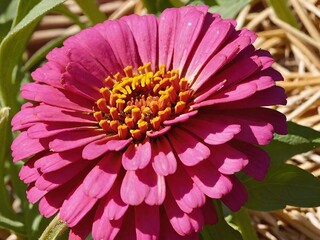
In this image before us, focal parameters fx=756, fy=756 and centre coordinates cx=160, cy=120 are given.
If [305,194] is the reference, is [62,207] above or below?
above

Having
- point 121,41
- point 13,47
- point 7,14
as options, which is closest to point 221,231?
point 121,41

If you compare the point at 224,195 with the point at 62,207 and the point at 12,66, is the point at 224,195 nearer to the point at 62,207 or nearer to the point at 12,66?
the point at 62,207

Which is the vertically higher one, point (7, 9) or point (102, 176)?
point (7, 9)

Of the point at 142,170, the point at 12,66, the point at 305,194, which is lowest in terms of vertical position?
the point at 305,194

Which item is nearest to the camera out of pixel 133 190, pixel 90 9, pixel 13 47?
pixel 133 190

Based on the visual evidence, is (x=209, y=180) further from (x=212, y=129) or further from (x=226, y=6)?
(x=226, y=6)

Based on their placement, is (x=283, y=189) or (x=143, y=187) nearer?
(x=143, y=187)

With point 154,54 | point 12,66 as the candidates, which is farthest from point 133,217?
point 12,66

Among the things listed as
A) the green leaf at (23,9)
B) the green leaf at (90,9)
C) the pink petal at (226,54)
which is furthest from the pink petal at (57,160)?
the green leaf at (90,9)
